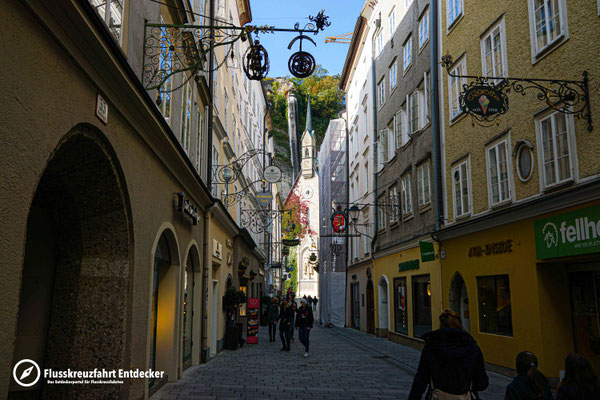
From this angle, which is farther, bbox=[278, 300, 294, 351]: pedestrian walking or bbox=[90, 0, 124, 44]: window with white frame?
bbox=[278, 300, 294, 351]: pedestrian walking

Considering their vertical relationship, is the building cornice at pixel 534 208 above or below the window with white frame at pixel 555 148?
below

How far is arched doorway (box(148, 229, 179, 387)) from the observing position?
10.0 metres

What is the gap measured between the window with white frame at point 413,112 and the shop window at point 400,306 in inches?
240

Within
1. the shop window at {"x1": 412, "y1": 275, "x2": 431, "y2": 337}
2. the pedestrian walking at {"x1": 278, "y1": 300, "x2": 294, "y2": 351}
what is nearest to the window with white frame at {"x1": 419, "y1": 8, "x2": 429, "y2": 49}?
the shop window at {"x1": 412, "y1": 275, "x2": 431, "y2": 337}

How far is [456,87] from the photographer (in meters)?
15.0

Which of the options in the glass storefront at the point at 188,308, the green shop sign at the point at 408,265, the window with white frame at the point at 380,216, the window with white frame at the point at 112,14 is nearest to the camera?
the window with white frame at the point at 112,14

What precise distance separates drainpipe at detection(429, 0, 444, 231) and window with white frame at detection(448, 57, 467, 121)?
0.96 meters

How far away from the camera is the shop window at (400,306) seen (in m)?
20.0

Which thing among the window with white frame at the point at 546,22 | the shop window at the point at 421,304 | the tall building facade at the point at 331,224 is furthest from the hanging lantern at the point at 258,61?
the tall building facade at the point at 331,224

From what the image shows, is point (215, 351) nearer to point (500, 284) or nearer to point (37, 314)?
point (500, 284)

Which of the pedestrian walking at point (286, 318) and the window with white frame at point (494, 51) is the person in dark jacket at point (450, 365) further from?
the pedestrian walking at point (286, 318)

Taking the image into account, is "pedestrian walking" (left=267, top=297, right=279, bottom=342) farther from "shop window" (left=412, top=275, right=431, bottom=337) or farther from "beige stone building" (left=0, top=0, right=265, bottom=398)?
"beige stone building" (left=0, top=0, right=265, bottom=398)

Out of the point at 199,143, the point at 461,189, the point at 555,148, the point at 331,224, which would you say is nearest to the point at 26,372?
the point at 199,143

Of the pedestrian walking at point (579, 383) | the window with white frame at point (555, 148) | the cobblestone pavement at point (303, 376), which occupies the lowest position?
the cobblestone pavement at point (303, 376)
